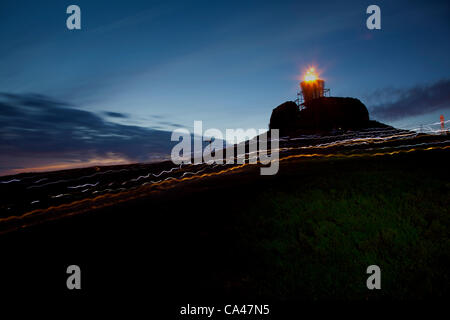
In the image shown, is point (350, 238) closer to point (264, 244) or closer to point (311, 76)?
point (264, 244)

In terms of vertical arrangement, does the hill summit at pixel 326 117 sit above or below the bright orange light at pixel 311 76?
below

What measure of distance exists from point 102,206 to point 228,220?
587 centimetres

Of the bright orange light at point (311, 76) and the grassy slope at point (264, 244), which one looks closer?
the grassy slope at point (264, 244)

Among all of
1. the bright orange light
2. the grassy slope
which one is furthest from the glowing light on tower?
the grassy slope

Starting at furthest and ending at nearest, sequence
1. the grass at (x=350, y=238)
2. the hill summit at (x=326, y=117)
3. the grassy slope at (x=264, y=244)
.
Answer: the hill summit at (x=326, y=117), the grassy slope at (x=264, y=244), the grass at (x=350, y=238)

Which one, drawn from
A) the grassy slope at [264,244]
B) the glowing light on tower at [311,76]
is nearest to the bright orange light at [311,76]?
the glowing light on tower at [311,76]

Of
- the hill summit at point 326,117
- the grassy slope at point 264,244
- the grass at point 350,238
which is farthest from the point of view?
the hill summit at point 326,117

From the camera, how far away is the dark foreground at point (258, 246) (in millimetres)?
4871

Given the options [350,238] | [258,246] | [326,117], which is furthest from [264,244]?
[326,117]

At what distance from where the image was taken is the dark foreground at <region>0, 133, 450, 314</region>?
487 centimetres

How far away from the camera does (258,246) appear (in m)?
6.00

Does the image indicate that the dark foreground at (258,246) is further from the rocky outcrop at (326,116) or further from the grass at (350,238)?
the rocky outcrop at (326,116)
